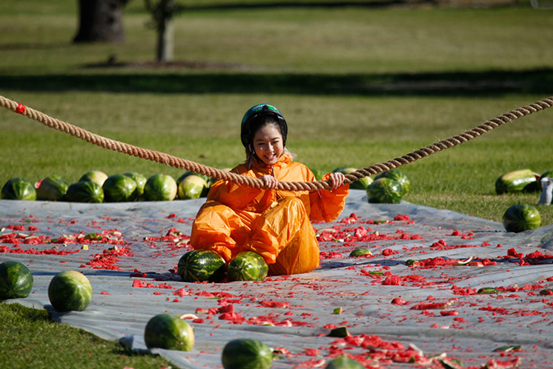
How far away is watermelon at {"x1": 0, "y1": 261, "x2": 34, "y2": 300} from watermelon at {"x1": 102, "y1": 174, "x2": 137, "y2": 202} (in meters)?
3.83

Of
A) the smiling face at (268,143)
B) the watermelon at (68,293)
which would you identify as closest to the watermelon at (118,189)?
the smiling face at (268,143)

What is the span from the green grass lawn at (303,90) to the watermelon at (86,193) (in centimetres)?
194

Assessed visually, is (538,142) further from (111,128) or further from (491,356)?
(491,356)

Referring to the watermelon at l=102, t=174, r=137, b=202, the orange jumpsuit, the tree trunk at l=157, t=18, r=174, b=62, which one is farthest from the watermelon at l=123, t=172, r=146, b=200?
the tree trunk at l=157, t=18, r=174, b=62

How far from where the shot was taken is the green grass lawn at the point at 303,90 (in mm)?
11492

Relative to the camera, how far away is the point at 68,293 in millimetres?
4430

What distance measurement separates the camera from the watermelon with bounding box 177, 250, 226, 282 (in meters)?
5.29

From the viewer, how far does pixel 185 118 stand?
Result: 18.5m

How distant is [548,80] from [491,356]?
83.4 ft

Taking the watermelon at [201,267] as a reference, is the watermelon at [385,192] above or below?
above

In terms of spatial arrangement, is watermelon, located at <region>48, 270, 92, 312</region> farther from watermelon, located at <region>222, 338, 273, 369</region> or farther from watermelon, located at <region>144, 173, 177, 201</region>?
watermelon, located at <region>144, 173, 177, 201</region>

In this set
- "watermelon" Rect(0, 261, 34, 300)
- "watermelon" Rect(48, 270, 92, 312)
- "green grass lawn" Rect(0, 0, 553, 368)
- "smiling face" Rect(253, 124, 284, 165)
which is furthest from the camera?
"green grass lawn" Rect(0, 0, 553, 368)

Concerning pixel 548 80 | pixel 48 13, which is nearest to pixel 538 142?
pixel 548 80

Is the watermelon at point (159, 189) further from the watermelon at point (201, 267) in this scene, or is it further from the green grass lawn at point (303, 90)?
the watermelon at point (201, 267)
